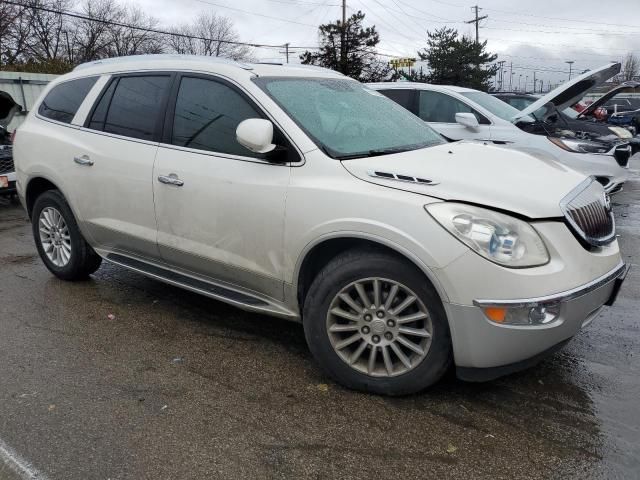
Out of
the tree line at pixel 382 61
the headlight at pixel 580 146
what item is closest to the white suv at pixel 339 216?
the headlight at pixel 580 146

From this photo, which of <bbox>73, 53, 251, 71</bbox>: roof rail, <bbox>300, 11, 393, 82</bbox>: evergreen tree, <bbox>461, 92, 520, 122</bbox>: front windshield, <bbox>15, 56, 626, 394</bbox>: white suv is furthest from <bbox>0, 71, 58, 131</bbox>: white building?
<bbox>300, 11, 393, 82</bbox>: evergreen tree

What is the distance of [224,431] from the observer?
111 inches

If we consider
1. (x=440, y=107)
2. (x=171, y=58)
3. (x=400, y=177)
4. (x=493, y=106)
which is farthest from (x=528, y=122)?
(x=400, y=177)

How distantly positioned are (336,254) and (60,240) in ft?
9.66

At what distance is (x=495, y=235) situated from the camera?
107 inches

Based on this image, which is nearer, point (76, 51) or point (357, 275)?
point (357, 275)

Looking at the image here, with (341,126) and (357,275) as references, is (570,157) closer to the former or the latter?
(341,126)

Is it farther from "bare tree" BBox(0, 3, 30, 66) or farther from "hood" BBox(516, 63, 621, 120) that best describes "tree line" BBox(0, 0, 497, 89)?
"hood" BBox(516, 63, 621, 120)

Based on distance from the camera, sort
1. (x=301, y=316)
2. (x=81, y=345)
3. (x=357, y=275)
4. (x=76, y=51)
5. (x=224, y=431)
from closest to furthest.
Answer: (x=224, y=431), (x=357, y=275), (x=301, y=316), (x=81, y=345), (x=76, y=51)

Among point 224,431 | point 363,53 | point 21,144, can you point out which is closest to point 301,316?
point 224,431

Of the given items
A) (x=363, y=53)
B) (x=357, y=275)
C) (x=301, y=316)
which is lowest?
(x=301, y=316)

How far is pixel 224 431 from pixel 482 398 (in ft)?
4.54

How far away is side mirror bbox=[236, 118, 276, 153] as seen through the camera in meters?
3.20

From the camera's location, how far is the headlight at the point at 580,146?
7.59 m
